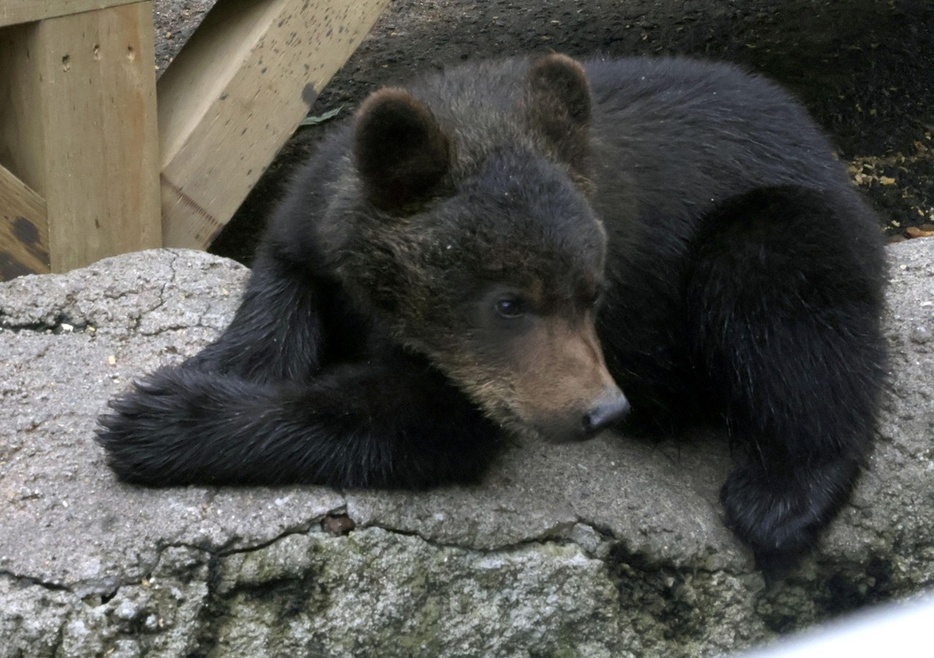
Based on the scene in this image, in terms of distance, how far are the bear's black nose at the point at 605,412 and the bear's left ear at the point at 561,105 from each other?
0.94 meters

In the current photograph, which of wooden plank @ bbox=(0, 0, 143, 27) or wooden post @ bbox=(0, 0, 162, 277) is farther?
wooden post @ bbox=(0, 0, 162, 277)

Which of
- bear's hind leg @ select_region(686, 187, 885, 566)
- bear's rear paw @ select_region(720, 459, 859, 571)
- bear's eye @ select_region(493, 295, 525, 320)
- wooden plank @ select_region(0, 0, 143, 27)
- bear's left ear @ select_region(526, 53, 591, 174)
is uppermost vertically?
wooden plank @ select_region(0, 0, 143, 27)

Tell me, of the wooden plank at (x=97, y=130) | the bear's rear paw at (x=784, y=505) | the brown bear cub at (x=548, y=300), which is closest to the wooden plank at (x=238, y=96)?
the wooden plank at (x=97, y=130)

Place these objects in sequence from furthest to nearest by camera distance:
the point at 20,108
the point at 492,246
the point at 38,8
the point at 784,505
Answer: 1. the point at 20,108
2. the point at 38,8
3. the point at 784,505
4. the point at 492,246

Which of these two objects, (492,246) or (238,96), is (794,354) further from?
(238,96)

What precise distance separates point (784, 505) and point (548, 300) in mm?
1380

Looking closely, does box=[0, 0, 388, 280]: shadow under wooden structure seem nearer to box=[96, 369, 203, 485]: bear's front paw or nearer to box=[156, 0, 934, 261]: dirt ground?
box=[156, 0, 934, 261]: dirt ground

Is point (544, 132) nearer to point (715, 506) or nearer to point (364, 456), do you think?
point (364, 456)

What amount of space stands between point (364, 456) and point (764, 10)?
8.94 meters

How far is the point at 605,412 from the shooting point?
12.4 feet

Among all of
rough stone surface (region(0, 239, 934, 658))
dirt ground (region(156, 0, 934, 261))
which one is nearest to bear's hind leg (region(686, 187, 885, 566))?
rough stone surface (region(0, 239, 934, 658))

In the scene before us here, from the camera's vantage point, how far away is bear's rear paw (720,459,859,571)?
14.8ft

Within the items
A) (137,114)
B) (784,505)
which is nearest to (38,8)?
(137,114)

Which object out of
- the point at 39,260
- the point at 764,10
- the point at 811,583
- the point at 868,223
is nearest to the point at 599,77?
the point at 868,223
